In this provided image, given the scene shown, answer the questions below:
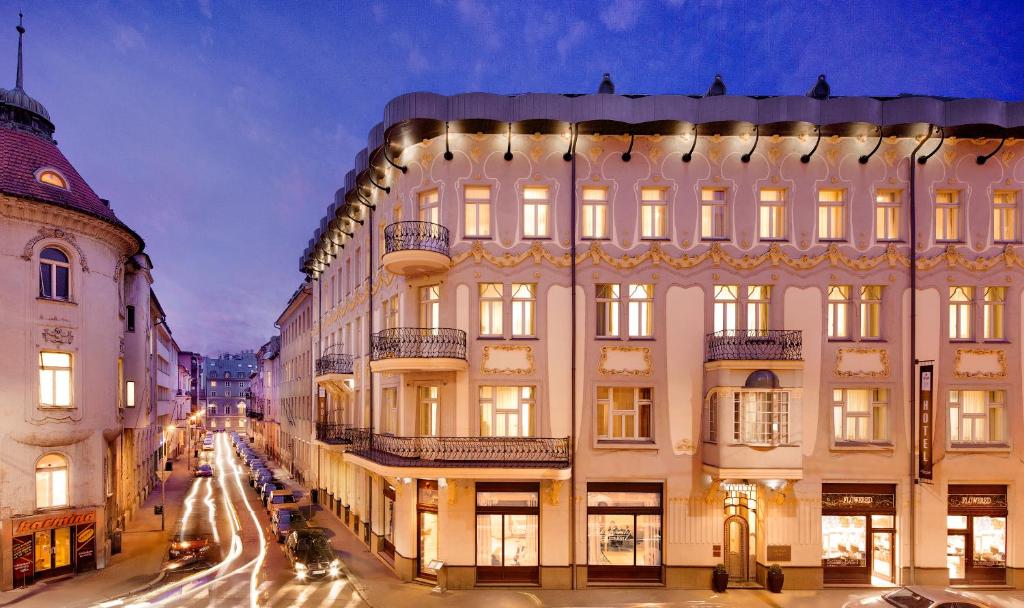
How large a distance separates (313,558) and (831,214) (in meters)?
21.2

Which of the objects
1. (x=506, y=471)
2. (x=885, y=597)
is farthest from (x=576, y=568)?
(x=885, y=597)

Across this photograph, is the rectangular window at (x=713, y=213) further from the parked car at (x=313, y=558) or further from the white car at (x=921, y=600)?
the parked car at (x=313, y=558)

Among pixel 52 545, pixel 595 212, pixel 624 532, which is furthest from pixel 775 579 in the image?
pixel 52 545

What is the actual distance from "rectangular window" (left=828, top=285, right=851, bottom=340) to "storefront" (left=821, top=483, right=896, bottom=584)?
4952 mm

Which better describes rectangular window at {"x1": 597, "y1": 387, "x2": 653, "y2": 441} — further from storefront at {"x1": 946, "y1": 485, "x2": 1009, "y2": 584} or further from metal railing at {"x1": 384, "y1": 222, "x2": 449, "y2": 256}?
storefront at {"x1": 946, "y1": 485, "x2": 1009, "y2": 584}

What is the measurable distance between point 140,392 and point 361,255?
546 inches

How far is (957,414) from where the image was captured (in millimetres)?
19344

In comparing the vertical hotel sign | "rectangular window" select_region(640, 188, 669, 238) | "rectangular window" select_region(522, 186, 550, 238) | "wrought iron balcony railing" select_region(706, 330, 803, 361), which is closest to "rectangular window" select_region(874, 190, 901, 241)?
the vertical hotel sign

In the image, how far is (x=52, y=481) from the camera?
21.1m

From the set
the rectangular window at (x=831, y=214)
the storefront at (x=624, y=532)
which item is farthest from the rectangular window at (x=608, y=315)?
the rectangular window at (x=831, y=214)

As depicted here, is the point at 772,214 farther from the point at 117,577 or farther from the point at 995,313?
the point at 117,577

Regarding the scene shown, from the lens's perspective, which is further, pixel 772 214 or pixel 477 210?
pixel 772 214

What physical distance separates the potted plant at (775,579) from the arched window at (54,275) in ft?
86.2

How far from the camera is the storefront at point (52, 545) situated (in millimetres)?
19656
